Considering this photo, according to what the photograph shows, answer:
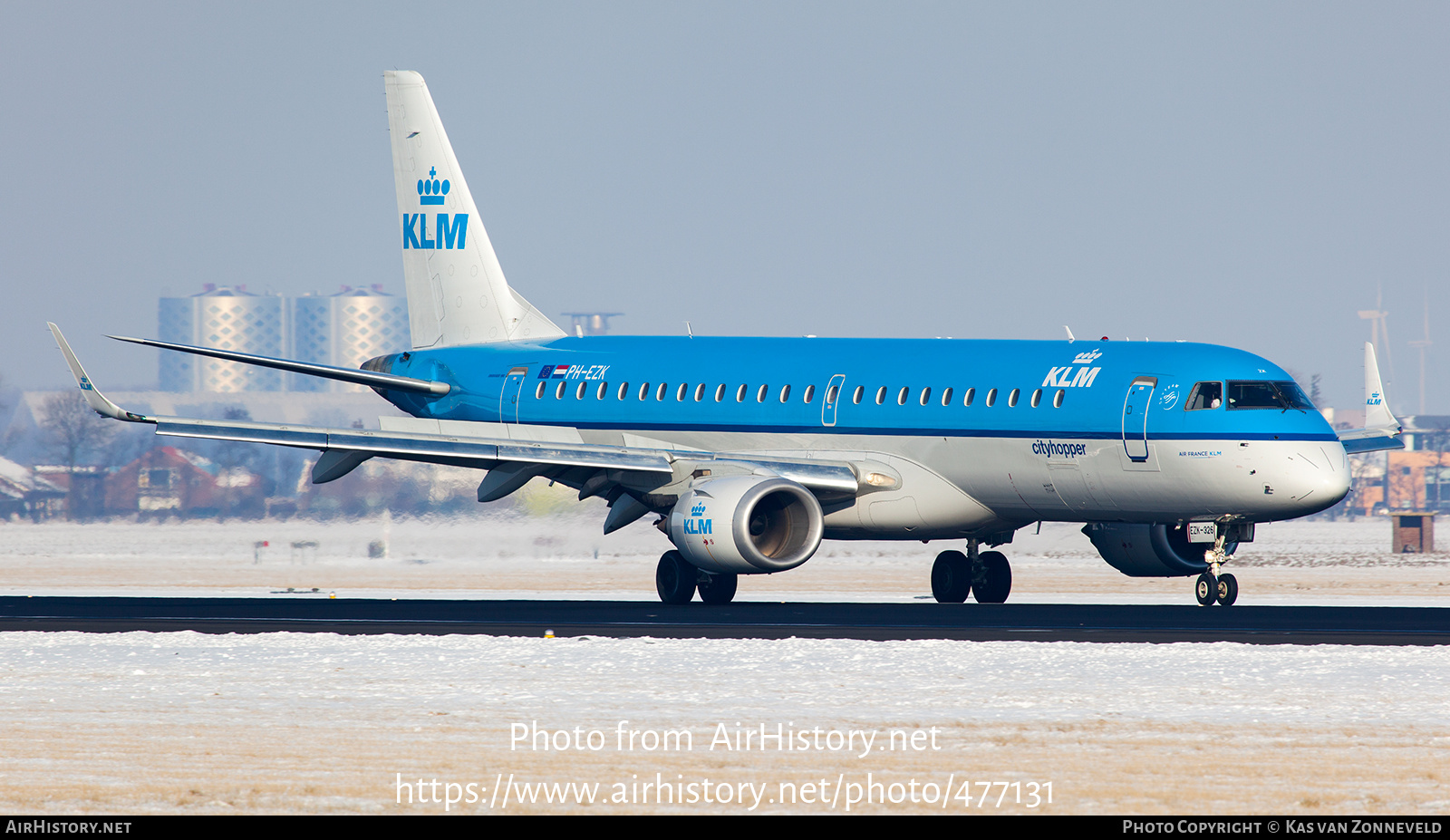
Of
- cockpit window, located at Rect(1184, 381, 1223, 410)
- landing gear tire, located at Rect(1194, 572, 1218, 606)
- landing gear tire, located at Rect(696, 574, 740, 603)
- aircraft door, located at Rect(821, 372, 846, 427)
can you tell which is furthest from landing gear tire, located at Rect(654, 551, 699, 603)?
cockpit window, located at Rect(1184, 381, 1223, 410)

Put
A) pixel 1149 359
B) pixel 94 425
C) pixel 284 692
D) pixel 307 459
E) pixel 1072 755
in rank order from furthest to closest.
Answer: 1. pixel 94 425
2. pixel 307 459
3. pixel 1149 359
4. pixel 284 692
5. pixel 1072 755

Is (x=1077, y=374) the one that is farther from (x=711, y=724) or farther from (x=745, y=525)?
(x=711, y=724)

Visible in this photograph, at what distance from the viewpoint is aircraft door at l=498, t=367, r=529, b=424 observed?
40969mm

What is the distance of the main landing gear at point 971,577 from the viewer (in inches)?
1460

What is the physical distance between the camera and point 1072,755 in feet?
51.4

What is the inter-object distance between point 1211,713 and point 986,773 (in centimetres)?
419

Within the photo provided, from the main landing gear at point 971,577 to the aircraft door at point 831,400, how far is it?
123 inches

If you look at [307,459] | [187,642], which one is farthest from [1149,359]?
[307,459]

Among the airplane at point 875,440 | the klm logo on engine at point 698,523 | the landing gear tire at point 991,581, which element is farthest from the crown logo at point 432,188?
the landing gear tire at point 991,581

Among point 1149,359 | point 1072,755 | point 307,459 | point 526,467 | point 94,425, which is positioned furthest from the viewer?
point 94,425

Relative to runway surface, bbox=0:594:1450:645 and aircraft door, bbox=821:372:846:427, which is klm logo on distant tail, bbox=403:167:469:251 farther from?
aircraft door, bbox=821:372:846:427

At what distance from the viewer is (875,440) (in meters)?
35.8

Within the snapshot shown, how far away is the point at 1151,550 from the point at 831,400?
5.89 metres

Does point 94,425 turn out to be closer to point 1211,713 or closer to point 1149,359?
point 1149,359
